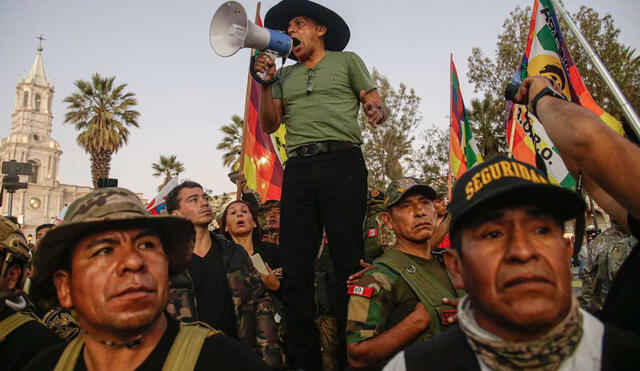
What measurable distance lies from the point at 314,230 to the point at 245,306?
790 millimetres

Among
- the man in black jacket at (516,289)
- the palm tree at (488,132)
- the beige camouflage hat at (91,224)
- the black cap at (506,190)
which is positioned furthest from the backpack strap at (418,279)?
the palm tree at (488,132)

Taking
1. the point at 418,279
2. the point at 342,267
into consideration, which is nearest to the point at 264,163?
the point at 342,267

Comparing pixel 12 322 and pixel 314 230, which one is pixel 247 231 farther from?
pixel 12 322

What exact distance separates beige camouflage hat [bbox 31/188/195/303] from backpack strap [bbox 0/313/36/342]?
56 cm

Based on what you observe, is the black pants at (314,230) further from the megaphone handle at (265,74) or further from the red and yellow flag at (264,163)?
the red and yellow flag at (264,163)

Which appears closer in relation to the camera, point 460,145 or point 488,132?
point 460,145

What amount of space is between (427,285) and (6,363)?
2.36m

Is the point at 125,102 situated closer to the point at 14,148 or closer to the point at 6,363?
the point at 6,363

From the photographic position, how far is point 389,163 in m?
30.5

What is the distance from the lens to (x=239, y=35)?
379cm

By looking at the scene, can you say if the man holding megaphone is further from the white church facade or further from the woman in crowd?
the white church facade

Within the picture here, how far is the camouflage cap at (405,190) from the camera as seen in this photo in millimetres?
3779

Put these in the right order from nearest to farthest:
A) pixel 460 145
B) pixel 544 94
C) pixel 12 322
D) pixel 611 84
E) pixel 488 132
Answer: pixel 544 94 < pixel 611 84 < pixel 12 322 < pixel 460 145 < pixel 488 132

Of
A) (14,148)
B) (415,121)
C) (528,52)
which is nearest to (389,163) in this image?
(415,121)
